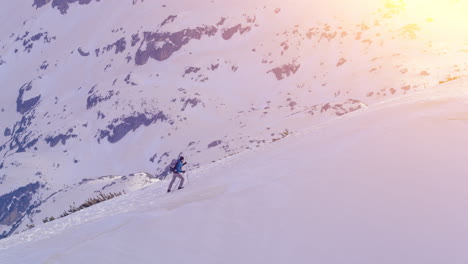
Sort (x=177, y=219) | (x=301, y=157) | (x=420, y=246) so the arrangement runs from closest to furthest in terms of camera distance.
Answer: (x=420, y=246), (x=177, y=219), (x=301, y=157)

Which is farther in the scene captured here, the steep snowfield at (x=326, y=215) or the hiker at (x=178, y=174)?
the hiker at (x=178, y=174)

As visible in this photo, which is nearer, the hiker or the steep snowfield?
the steep snowfield

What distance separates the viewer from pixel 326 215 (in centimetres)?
918

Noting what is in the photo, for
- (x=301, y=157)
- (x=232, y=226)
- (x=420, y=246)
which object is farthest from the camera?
(x=301, y=157)

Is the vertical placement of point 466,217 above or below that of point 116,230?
below

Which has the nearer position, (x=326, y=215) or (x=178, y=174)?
(x=326, y=215)

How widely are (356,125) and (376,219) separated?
524 cm

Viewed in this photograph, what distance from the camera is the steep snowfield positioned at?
8.26 m

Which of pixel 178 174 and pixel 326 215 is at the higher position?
pixel 178 174

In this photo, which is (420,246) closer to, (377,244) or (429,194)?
(377,244)

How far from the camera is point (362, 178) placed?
10.0 metres

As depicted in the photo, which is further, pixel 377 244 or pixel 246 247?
pixel 246 247

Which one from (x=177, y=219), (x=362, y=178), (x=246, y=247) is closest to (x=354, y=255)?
(x=246, y=247)

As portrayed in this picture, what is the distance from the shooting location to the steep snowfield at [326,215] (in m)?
8.26
